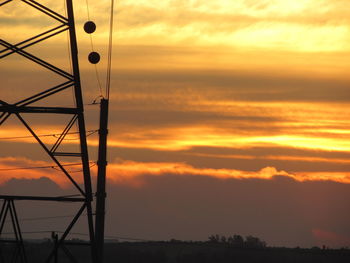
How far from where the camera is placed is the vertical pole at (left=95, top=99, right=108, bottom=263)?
39219mm

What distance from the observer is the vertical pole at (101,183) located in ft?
129

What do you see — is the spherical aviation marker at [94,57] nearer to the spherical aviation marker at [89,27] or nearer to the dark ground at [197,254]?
the spherical aviation marker at [89,27]

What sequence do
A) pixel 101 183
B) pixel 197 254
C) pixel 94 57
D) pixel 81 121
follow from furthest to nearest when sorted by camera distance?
pixel 197 254 < pixel 101 183 < pixel 94 57 < pixel 81 121

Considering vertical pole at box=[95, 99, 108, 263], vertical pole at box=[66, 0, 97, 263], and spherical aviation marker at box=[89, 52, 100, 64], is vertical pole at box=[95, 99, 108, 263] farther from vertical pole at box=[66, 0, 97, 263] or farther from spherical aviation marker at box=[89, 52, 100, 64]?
spherical aviation marker at box=[89, 52, 100, 64]

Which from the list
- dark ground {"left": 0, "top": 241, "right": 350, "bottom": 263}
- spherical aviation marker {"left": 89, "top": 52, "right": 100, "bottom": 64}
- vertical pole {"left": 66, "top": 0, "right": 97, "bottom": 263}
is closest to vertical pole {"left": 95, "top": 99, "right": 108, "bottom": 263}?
vertical pole {"left": 66, "top": 0, "right": 97, "bottom": 263}

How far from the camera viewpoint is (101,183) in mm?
39938

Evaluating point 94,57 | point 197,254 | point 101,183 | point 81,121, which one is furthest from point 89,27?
point 197,254

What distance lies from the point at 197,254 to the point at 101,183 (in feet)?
256

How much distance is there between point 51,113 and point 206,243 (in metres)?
94.7

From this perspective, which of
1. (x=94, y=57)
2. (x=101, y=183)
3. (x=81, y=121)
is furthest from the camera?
(x=101, y=183)

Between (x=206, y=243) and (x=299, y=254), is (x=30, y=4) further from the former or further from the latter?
(x=206, y=243)

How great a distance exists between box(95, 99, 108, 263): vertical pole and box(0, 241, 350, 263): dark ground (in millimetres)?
67716

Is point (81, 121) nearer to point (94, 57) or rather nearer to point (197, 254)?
point (94, 57)

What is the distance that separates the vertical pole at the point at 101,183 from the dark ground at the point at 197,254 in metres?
67.7
